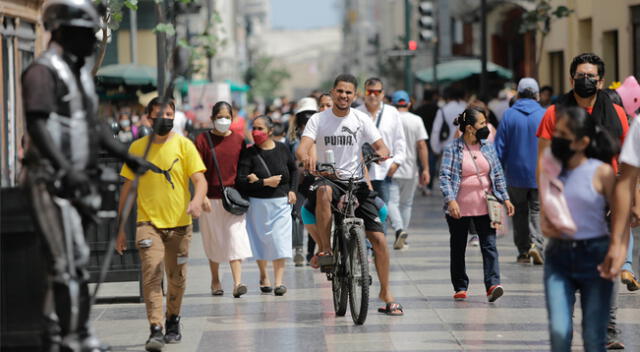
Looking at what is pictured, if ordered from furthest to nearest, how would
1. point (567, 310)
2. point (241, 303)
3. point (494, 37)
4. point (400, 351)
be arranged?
point (494, 37)
point (241, 303)
point (400, 351)
point (567, 310)

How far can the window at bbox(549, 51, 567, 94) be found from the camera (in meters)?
34.8

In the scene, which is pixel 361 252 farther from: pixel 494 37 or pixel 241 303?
pixel 494 37

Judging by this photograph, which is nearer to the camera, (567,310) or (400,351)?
(567,310)

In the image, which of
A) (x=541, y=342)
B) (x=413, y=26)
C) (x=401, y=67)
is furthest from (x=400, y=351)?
(x=413, y=26)

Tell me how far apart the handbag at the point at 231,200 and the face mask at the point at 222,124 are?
109 millimetres

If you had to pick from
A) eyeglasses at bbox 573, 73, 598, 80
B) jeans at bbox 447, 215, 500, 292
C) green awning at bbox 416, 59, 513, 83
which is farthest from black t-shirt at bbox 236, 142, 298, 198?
green awning at bbox 416, 59, 513, 83

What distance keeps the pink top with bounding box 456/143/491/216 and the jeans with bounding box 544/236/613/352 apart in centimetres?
436

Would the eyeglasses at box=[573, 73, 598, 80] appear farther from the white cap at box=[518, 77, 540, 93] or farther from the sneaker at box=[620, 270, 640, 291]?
the white cap at box=[518, 77, 540, 93]

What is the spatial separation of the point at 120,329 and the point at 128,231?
159cm

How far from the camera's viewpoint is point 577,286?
6.71m

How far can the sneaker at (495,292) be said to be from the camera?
10750 mm

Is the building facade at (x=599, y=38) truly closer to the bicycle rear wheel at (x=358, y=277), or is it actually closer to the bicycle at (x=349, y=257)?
the bicycle at (x=349, y=257)

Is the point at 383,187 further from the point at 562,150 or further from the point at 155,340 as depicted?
the point at 562,150

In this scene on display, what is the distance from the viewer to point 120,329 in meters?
10.0
